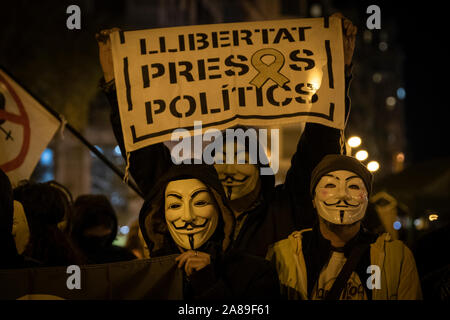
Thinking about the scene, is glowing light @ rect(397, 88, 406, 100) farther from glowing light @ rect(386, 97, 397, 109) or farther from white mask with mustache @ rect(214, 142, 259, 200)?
white mask with mustache @ rect(214, 142, 259, 200)

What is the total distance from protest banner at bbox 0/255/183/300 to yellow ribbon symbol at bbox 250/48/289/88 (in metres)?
1.60

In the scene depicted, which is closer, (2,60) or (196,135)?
(196,135)

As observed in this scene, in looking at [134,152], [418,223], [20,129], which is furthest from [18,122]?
[418,223]

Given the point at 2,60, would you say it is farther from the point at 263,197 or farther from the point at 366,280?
the point at 366,280

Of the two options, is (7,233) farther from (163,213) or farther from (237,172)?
(237,172)

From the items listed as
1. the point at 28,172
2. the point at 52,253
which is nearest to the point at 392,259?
the point at 52,253

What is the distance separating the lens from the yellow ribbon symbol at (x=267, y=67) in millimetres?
4543

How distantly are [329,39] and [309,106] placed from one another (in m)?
0.46

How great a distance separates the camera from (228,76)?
457 cm

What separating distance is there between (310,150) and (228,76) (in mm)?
735

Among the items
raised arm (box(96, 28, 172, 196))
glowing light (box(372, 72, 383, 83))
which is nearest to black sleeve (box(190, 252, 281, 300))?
raised arm (box(96, 28, 172, 196))

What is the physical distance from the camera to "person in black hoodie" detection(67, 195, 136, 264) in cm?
573

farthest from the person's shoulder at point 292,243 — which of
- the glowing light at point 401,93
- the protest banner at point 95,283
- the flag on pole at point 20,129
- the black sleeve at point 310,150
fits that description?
the glowing light at point 401,93

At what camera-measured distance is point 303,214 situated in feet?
15.2
